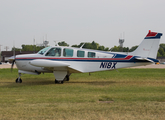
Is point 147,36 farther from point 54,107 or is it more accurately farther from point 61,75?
point 54,107

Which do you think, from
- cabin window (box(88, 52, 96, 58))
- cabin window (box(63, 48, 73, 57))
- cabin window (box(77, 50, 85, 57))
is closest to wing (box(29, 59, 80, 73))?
cabin window (box(63, 48, 73, 57))

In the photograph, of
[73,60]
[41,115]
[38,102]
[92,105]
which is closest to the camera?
[41,115]

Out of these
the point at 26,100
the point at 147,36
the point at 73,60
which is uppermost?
the point at 147,36

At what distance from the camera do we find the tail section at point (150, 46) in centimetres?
1233

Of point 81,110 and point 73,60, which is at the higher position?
point 73,60

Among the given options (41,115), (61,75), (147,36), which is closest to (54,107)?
(41,115)

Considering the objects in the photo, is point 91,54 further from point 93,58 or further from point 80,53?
point 80,53

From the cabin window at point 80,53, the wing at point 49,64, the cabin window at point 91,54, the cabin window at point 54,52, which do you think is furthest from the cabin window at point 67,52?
the cabin window at point 91,54

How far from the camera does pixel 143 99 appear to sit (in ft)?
24.8

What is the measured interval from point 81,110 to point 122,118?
1.36m

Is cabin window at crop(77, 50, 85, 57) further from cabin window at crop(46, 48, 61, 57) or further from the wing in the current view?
cabin window at crop(46, 48, 61, 57)

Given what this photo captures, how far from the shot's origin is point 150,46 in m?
12.4

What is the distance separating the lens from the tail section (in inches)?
485

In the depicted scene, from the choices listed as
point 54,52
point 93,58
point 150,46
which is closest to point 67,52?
point 54,52
